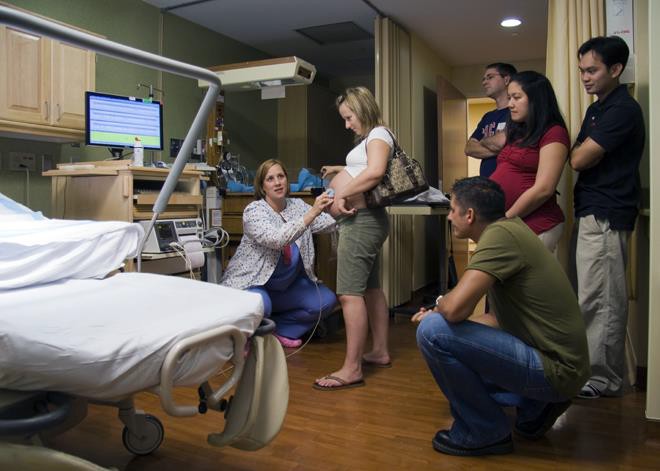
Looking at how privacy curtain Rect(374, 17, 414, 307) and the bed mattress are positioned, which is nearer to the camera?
the bed mattress

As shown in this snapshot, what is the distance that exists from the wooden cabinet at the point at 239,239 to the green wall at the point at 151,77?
0.60m

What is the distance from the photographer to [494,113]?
3094 mm

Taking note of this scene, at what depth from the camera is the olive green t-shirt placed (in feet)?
5.28

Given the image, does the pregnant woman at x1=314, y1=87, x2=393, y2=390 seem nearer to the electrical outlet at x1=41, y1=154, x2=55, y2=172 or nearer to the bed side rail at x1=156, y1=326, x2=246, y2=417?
the bed side rail at x1=156, y1=326, x2=246, y2=417

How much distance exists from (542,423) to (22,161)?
9.26 ft

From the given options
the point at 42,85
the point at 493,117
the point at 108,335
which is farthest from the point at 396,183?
the point at 42,85

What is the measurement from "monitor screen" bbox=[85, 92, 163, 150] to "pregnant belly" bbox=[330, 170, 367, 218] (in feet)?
4.12

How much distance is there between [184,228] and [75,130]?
82cm

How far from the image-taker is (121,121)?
306 centimetres

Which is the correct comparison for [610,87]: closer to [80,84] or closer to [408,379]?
[408,379]

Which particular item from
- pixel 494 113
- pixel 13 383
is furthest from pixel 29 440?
pixel 494 113

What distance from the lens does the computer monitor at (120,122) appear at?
2936 millimetres

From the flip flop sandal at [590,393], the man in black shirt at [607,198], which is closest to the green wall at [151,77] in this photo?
the man in black shirt at [607,198]

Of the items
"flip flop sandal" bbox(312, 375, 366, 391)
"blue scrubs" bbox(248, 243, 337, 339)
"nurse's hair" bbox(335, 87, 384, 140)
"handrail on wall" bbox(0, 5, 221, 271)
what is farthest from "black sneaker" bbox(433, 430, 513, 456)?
"blue scrubs" bbox(248, 243, 337, 339)
